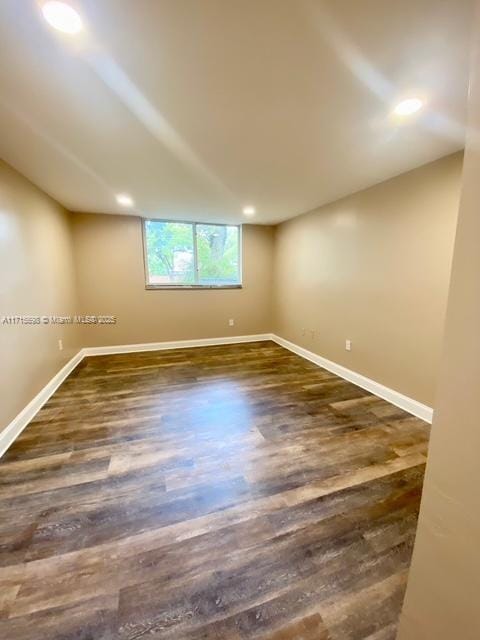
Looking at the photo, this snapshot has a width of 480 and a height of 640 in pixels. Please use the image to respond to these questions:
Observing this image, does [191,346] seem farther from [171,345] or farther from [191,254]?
[191,254]

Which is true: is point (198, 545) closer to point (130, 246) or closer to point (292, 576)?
point (292, 576)

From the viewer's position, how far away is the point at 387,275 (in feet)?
9.09

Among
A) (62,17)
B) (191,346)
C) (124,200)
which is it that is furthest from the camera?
(191,346)

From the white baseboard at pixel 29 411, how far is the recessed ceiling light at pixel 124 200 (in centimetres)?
218

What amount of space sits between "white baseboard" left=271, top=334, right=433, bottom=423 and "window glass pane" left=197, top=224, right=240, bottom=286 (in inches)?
72.4

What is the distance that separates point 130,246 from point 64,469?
131 inches

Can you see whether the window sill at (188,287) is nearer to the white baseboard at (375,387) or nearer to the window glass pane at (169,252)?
the window glass pane at (169,252)

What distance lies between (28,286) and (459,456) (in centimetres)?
323

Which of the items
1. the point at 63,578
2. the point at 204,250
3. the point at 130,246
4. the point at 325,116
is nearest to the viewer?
the point at 63,578

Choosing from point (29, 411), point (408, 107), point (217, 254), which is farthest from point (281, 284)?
point (29, 411)

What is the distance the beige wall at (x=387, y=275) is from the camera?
2309 millimetres

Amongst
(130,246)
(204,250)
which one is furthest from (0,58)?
(204,250)

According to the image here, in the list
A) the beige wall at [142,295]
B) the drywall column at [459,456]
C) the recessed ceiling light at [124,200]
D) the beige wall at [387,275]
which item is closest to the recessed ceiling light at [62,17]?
the drywall column at [459,456]

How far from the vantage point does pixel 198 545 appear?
133cm
